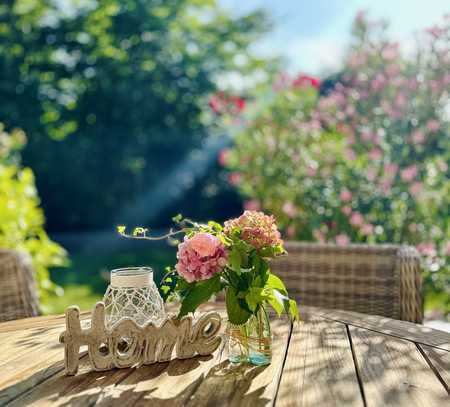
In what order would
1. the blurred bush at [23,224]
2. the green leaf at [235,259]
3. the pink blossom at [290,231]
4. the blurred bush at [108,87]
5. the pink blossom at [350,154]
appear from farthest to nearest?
the blurred bush at [108,87] < the pink blossom at [290,231] < the pink blossom at [350,154] < the blurred bush at [23,224] < the green leaf at [235,259]

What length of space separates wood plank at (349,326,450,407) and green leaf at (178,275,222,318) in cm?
34

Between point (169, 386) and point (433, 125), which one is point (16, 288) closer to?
point (169, 386)

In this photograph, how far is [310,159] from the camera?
3.84 m

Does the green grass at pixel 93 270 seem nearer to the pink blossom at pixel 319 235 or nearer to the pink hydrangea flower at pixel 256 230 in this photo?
the pink blossom at pixel 319 235

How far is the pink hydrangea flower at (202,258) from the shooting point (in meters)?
1.07

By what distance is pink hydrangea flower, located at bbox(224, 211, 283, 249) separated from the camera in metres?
1.10

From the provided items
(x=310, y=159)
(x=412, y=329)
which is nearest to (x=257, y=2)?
(x=310, y=159)

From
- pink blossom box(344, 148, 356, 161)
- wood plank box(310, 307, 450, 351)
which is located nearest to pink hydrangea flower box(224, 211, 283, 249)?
wood plank box(310, 307, 450, 351)

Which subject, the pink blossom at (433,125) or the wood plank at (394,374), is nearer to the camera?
the wood plank at (394,374)

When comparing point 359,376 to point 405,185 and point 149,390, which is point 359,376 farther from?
point 405,185

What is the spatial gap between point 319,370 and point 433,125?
2656mm

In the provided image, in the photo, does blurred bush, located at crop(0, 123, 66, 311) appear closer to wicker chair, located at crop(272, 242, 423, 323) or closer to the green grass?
the green grass

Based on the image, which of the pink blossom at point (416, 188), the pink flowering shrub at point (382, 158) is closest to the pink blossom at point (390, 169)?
the pink flowering shrub at point (382, 158)

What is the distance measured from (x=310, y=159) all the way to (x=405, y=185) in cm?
74
